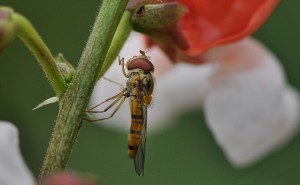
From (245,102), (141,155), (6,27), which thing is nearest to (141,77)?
(141,155)

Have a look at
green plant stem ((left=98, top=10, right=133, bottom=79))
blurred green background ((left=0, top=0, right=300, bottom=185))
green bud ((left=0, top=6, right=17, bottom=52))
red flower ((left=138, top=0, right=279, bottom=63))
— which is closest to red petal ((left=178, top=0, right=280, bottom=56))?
red flower ((left=138, top=0, right=279, bottom=63))

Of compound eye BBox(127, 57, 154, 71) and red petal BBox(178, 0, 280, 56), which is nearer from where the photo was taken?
compound eye BBox(127, 57, 154, 71)

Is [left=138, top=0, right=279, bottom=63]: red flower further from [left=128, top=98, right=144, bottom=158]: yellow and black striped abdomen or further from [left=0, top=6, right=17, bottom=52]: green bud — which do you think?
[left=0, top=6, right=17, bottom=52]: green bud

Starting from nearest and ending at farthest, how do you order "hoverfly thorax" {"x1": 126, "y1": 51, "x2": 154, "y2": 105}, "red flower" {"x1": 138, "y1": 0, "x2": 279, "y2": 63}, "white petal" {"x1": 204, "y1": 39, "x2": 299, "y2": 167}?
"hoverfly thorax" {"x1": 126, "y1": 51, "x2": 154, "y2": 105}
"red flower" {"x1": 138, "y1": 0, "x2": 279, "y2": 63}
"white petal" {"x1": 204, "y1": 39, "x2": 299, "y2": 167}

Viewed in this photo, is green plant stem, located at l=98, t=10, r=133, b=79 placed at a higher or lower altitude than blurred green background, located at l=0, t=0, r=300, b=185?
higher

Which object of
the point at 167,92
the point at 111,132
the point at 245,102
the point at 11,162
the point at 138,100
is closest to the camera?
the point at 11,162

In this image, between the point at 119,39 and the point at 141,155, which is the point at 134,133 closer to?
the point at 141,155
